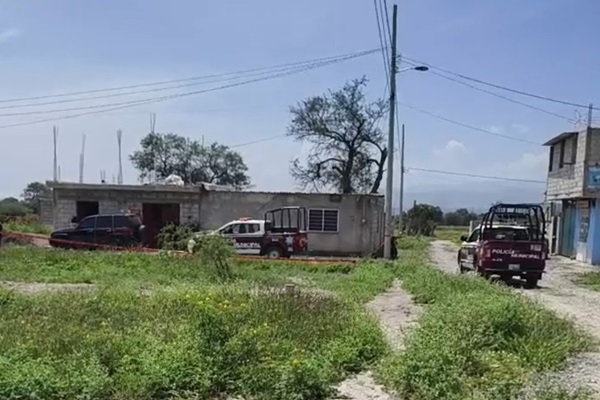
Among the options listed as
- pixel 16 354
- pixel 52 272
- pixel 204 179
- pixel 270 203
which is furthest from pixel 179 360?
pixel 204 179

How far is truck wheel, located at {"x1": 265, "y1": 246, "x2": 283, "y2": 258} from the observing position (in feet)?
73.4

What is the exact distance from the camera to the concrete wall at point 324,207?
27.6 m

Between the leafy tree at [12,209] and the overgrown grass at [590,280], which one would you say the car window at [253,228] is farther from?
the leafy tree at [12,209]

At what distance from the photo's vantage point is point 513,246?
1645cm

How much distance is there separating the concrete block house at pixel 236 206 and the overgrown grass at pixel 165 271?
7273 mm

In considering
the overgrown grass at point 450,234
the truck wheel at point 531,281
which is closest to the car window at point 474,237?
the truck wheel at point 531,281

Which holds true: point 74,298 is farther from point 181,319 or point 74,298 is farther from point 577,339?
point 577,339

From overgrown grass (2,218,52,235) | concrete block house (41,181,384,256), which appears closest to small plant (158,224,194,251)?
concrete block house (41,181,384,256)

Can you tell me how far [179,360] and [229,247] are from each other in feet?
32.2

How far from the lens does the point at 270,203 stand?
2800 centimetres

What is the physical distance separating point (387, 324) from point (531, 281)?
30.1ft

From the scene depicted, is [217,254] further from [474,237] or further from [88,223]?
[88,223]

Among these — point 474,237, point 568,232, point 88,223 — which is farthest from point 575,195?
point 88,223

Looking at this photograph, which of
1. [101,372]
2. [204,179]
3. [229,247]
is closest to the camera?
[101,372]
